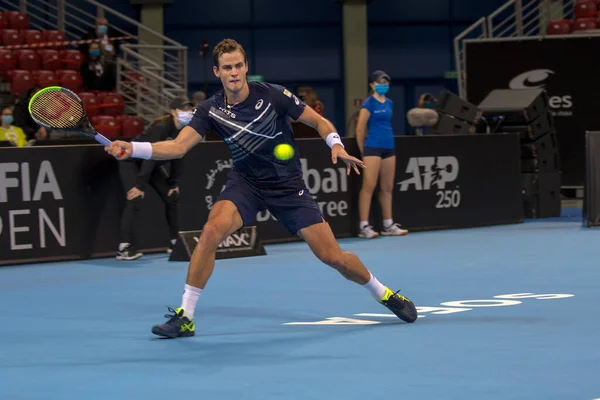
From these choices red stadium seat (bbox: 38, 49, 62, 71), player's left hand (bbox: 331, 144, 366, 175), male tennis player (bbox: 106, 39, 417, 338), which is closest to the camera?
player's left hand (bbox: 331, 144, 366, 175)

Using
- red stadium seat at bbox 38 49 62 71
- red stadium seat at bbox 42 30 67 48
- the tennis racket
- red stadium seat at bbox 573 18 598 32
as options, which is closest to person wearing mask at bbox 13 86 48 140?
red stadium seat at bbox 38 49 62 71

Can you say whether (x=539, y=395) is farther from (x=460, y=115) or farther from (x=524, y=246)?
(x=460, y=115)

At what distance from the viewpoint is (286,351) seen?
7.05 metres

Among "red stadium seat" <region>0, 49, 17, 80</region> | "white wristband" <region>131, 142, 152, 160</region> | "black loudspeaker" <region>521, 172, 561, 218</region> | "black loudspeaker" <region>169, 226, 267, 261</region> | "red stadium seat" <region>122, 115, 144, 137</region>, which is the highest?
"red stadium seat" <region>0, 49, 17, 80</region>

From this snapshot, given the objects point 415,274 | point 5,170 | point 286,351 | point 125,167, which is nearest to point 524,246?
point 415,274

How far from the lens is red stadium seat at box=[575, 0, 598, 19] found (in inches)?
889

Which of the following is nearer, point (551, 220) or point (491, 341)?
point (491, 341)

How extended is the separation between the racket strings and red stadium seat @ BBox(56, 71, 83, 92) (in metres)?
14.1

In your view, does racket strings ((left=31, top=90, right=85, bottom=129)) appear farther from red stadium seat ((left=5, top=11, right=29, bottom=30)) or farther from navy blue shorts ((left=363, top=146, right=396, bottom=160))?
red stadium seat ((left=5, top=11, right=29, bottom=30))

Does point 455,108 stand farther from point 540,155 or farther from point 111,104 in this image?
point 111,104

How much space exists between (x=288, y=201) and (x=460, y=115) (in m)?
9.96

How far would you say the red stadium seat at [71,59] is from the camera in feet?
73.0

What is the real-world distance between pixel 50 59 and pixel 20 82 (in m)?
1.29

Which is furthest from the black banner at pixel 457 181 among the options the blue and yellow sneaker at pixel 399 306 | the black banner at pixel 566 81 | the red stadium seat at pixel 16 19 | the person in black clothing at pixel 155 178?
the red stadium seat at pixel 16 19
